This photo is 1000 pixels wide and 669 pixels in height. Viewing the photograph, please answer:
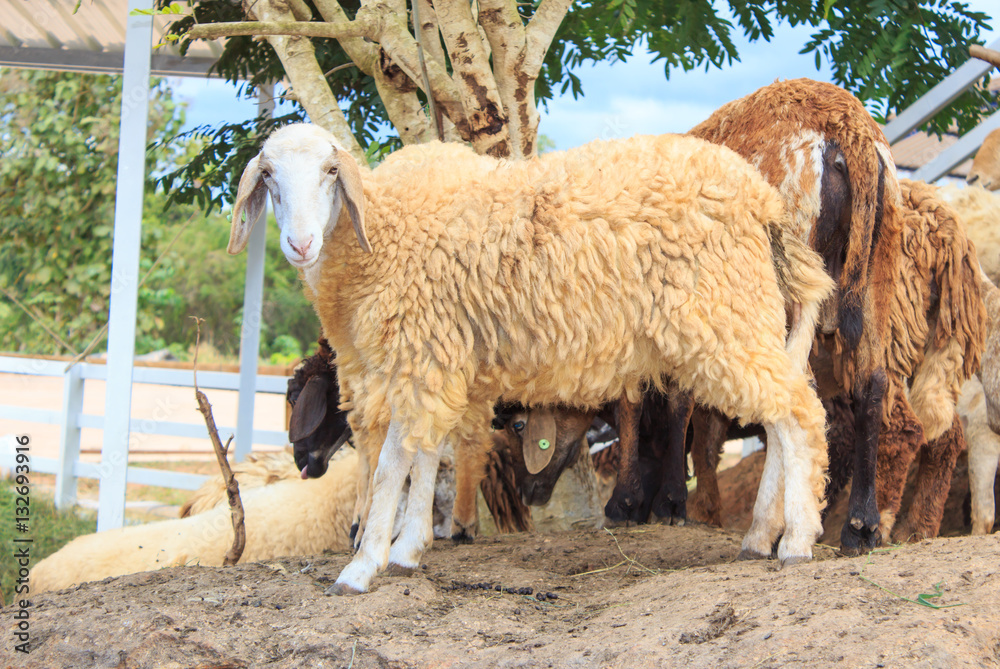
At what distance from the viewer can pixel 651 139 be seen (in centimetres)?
342

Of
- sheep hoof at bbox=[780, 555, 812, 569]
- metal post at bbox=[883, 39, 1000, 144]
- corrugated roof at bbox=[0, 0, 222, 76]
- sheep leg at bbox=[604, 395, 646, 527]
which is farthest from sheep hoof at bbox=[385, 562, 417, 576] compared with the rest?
corrugated roof at bbox=[0, 0, 222, 76]

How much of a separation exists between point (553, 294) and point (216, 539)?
2.77 metres

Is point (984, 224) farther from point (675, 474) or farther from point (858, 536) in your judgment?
point (858, 536)

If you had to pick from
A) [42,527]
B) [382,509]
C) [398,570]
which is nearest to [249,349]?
[42,527]

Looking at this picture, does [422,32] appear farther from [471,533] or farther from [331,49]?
[471,533]

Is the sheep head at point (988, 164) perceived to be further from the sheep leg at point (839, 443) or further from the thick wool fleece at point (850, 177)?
the thick wool fleece at point (850, 177)

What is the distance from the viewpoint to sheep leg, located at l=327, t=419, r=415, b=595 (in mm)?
2967

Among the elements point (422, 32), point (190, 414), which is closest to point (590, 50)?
point (422, 32)

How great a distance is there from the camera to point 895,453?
3855 millimetres

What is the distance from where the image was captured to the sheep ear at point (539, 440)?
170 inches

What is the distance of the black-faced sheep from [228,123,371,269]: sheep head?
6.36 feet

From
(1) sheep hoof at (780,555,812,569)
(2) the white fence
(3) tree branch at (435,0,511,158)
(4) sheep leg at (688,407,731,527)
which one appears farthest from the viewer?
(2) the white fence

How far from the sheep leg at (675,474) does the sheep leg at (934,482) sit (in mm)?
1237

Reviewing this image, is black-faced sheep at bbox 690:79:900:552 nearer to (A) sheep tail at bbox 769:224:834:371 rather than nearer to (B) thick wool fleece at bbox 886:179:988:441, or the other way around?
(A) sheep tail at bbox 769:224:834:371
